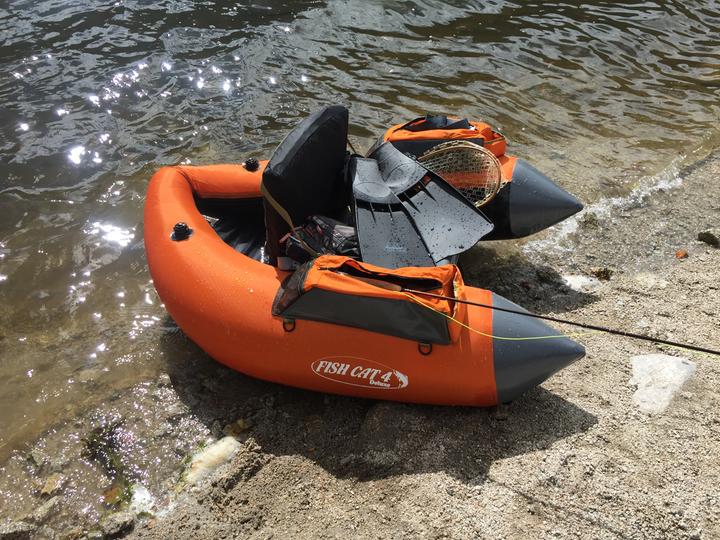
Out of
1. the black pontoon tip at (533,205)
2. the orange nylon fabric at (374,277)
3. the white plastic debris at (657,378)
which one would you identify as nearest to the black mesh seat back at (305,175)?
the orange nylon fabric at (374,277)

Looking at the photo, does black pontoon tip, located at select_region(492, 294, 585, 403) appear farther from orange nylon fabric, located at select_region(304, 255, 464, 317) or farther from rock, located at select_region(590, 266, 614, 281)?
rock, located at select_region(590, 266, 614, 281)

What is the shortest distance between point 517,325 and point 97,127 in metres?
5.46

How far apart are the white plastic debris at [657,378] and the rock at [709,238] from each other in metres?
1.84

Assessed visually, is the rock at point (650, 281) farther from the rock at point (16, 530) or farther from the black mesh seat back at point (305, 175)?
the rock at point (16, 530)

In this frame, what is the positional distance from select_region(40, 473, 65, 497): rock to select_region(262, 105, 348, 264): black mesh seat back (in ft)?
5.69

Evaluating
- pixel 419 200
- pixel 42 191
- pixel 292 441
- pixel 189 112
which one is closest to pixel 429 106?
pixel 189 112

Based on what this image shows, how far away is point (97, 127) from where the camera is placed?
6484 millimetres

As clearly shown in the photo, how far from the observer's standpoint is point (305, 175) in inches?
141

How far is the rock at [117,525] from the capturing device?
291 centimetres

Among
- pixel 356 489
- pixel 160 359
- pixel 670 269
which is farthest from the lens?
pixel 670 269

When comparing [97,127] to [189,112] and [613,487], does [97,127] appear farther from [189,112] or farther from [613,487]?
[613,487]

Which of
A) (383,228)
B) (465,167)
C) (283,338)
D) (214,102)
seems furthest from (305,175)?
(214,102)

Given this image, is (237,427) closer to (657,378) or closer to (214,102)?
(657,378)

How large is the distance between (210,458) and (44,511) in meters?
0.90
